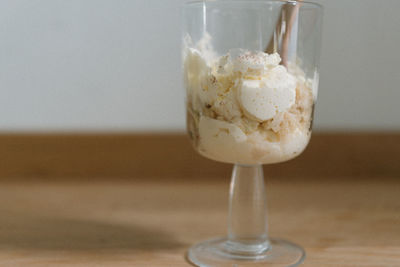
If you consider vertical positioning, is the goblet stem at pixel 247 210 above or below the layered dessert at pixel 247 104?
below

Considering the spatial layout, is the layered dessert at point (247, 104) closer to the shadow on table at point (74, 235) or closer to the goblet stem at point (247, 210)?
the goblet stem at point (247, 210)

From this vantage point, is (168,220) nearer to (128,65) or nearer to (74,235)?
(74,235)

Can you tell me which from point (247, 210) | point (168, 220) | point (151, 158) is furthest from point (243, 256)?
point (151, 158)

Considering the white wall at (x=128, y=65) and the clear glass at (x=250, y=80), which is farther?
the white wall at (x=128, y=65)

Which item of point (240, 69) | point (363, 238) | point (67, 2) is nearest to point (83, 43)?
point (67, 2)

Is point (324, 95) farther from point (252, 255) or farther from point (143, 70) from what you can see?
point (252, 255)

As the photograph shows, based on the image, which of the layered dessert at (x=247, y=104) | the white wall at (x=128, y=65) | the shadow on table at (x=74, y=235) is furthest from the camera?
the white wall at (x=128, y=65)

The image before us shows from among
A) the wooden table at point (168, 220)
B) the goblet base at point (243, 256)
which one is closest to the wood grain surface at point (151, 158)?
the wooden table at point (168, 220)
